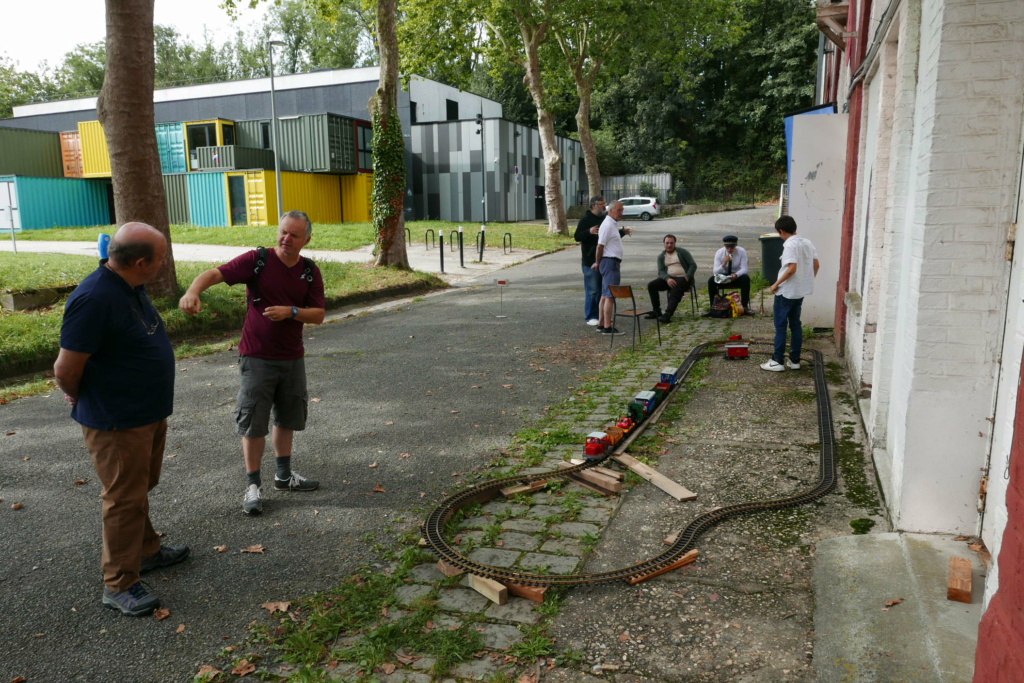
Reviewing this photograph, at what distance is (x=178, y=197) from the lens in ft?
127

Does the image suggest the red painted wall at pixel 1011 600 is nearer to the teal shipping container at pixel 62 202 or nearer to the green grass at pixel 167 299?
the green grass at pixel 167 299

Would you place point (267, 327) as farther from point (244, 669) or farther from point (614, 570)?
point (614, 570)

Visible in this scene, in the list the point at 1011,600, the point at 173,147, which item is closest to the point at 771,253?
the point at 1011,600

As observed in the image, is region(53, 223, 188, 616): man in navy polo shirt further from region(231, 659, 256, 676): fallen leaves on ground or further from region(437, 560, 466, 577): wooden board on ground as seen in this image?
region(437, 560, 466, 577): wooden board on ground

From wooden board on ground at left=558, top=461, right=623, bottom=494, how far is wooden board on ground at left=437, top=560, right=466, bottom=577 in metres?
1.43

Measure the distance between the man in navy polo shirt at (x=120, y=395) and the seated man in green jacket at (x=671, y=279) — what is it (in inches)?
353

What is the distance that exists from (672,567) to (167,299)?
34.1ft

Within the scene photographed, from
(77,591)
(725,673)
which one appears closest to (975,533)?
(725,673)

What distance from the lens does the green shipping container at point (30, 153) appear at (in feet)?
134

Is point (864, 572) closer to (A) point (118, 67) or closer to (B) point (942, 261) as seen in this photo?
(B) point (942, 261)

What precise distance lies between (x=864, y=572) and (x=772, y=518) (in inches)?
34.4

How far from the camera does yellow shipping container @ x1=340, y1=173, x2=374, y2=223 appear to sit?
1639 inches

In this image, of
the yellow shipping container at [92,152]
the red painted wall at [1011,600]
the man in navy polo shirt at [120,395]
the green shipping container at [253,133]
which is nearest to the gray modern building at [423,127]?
the green shipping container at [253,133]

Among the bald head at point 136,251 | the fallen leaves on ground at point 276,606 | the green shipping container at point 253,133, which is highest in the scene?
the green shipping container at point 253,133
